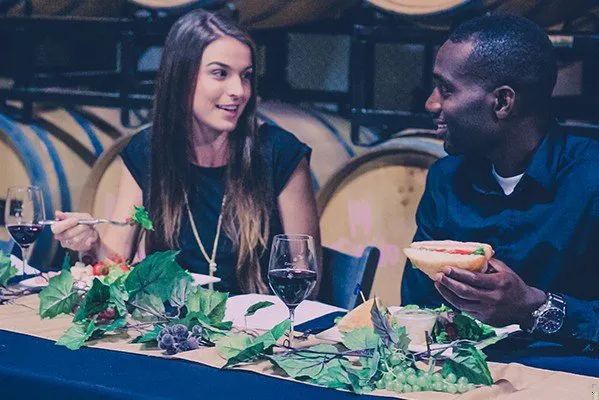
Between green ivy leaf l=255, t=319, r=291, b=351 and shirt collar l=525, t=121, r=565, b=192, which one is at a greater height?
shirt collar l=525, t=121, r=565, b=192

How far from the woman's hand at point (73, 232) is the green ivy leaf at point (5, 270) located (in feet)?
0.50

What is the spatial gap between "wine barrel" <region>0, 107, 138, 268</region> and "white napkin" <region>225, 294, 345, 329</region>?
1.62 m

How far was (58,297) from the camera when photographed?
1.84 metres

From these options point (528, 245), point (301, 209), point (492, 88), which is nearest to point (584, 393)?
point (528, 245)

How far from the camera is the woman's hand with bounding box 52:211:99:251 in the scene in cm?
228

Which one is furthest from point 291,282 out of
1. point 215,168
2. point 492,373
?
point 215,168

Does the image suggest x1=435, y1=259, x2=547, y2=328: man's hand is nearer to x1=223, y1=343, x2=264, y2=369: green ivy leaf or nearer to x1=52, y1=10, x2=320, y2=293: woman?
x1=223, y1=343, x2=264, y2=369: green ivy leaf

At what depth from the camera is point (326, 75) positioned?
122 inches

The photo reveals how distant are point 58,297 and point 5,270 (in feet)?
1.17

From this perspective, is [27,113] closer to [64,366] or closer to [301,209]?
[301,209]

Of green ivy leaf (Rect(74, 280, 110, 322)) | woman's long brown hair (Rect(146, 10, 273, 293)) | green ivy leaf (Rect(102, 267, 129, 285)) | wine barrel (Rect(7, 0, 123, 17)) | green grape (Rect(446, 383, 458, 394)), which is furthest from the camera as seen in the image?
wine barrel (Rect(7, 0, 123, 17))

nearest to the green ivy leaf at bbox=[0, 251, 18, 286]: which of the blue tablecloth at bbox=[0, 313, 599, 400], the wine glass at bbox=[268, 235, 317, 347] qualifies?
the blue tablecloth at bbox=[0, 313, 599, 400]

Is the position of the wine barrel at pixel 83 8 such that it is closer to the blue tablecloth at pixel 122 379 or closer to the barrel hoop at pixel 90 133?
the barrel hoop at pixel 90 133

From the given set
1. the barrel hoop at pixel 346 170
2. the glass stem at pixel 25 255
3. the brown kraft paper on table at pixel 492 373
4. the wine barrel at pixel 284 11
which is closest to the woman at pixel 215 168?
the barrel hoop at pixel 346 170
